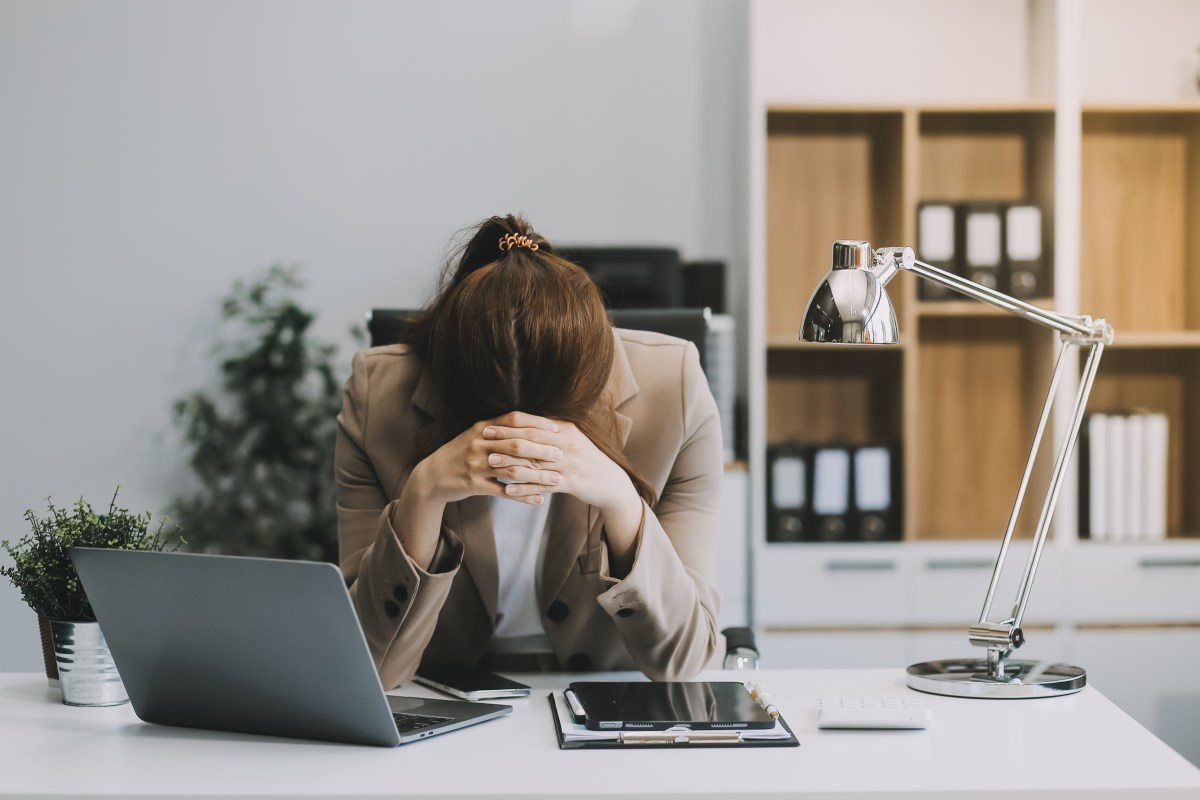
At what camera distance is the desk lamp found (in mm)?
1314

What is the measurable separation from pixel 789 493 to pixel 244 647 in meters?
2.13

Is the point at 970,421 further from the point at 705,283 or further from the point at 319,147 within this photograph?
the point at 319,147

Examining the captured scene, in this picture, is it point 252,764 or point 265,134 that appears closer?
point 252,764

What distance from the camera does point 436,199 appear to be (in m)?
3.39

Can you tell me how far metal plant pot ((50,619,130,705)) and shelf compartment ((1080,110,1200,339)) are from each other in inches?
113

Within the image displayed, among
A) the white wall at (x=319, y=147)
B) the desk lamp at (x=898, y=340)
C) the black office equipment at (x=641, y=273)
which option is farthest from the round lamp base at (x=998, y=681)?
the white wall at (x=319, y=147)

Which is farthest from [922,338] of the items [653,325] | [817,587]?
[653,325]

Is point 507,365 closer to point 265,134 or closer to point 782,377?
point 782,377

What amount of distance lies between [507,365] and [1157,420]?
A: 7.82ft

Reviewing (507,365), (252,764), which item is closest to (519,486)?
(507,365)

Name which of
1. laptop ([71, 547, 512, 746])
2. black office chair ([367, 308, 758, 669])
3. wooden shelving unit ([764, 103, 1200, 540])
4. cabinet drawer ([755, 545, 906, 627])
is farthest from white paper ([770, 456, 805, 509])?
laptop ([71, 547, 512, 746])

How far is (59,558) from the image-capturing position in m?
1.27

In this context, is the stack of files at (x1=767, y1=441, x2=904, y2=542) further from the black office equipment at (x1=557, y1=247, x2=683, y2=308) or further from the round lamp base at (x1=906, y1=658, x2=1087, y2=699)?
the round lamp base at (x1=906, y1=658, x2=1087, y2=699)

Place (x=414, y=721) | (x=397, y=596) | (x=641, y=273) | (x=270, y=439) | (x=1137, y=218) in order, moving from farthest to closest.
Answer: (x=1137, y=218) → (x=270, y=439) → (x=641, y=273) → (x=397, y=596) → (x=414, y=721)
